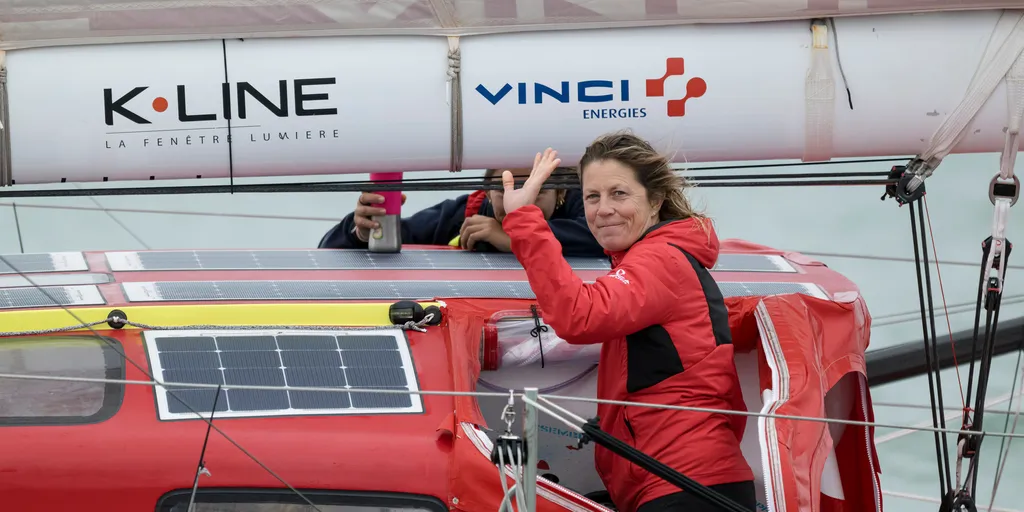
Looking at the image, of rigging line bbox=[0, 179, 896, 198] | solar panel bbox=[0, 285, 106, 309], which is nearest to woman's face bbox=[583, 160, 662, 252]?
rigging line bbox=[0, 179, 896, 198]

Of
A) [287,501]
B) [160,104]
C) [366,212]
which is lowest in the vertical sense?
[287,501]

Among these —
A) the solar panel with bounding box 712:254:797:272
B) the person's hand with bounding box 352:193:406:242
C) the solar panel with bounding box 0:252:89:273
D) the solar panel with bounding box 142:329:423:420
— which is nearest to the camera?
the solar panel with bounding box 142:329:423:420

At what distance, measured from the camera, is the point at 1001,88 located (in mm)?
2549

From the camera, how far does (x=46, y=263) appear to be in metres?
2.88

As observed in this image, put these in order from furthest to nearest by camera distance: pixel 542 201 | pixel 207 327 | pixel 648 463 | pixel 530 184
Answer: pixel 542 201 < pixel 207 327 < pixel 530 184 < pixel 648 463

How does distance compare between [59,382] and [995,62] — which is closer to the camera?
[59,382]

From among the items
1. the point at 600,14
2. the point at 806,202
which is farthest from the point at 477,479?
the point at 806,202

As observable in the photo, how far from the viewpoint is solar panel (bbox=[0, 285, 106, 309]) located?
2.52 metres

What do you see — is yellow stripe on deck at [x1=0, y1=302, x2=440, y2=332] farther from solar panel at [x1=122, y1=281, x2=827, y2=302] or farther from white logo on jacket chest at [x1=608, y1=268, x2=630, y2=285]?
white logo on jacket chest at [x1=608, y1=268, x2=630, y2=285]

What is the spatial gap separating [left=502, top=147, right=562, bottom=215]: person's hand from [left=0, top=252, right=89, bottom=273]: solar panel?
1066 millimetres

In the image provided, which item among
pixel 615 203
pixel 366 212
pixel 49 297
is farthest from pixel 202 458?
pixel 366 212

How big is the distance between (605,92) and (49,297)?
1.10 m

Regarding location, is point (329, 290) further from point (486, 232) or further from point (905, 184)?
point (905, 184)

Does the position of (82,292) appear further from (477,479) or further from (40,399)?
(477,479)
